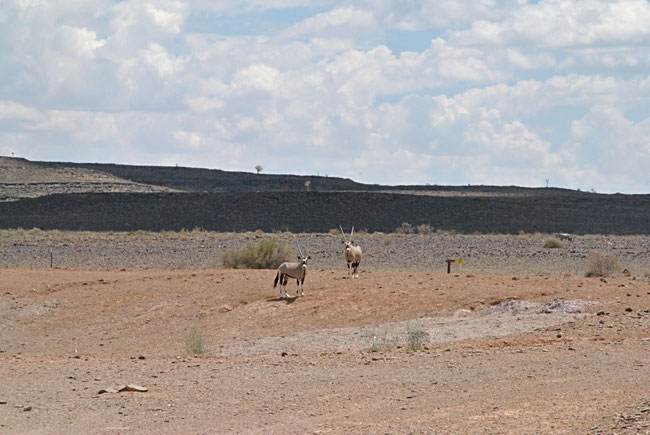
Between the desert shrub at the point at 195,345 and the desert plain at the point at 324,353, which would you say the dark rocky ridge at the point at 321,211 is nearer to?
the desert plain at the point at 324,353

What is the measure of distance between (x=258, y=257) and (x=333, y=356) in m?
20.2

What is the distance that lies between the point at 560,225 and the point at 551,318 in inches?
2028

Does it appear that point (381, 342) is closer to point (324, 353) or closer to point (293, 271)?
point (324, 353)

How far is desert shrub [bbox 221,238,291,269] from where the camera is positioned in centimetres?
3631

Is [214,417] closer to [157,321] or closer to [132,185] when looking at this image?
[157,321]

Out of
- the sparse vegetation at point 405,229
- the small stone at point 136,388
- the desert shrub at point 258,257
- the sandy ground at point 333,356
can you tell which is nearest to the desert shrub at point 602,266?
the sandy ground at point 333,356

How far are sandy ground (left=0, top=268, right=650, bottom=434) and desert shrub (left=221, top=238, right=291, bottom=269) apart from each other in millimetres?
7073

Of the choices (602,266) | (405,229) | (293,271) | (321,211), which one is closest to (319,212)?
(321,211)

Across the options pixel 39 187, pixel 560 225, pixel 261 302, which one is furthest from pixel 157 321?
pixel 39 187

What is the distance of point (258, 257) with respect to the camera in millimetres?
36438

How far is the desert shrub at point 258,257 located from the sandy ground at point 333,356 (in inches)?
278

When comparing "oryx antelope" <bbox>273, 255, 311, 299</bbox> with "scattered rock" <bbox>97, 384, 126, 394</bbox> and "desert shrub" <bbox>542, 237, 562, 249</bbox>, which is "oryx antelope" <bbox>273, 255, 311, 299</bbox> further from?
"desert shrub" <bbox>542, 237, 562, 249</bbox>

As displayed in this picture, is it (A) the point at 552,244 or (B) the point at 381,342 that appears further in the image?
(A) the point at 552,244

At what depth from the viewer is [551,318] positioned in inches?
779
